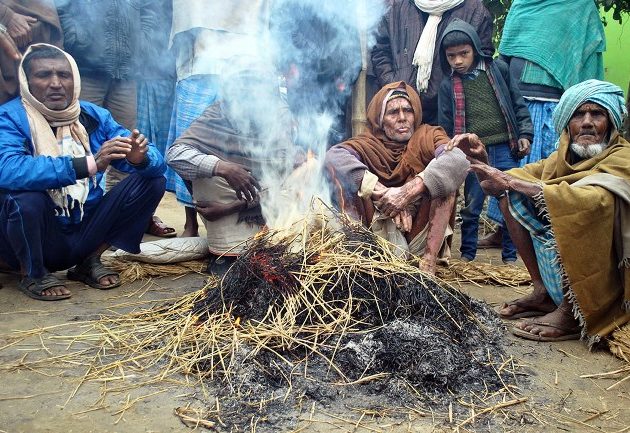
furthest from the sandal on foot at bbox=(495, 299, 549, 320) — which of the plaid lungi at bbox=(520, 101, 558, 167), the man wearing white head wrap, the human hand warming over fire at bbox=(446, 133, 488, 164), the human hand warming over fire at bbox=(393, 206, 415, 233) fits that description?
the man wearing white head wrap

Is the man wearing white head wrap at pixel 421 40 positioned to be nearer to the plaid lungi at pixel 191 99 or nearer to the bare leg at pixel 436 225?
the bare leg at pixel 436 225

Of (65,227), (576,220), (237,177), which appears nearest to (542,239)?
(576,220)

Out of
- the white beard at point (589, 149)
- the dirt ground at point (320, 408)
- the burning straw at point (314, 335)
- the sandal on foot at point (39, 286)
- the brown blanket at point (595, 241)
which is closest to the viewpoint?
the dirt ground at point (320, 408)

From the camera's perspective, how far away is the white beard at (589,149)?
3793 millimetres

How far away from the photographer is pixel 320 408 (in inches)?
109

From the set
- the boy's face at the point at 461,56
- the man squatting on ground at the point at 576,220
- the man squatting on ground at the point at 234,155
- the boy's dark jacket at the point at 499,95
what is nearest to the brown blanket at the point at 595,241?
the man squatting on ground at the point at 576,220

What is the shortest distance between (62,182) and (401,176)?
229 centimetres

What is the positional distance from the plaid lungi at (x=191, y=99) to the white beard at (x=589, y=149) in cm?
268

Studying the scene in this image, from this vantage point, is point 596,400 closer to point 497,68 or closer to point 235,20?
point 497,68

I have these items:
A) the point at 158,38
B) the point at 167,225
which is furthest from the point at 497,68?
the point at 167,225

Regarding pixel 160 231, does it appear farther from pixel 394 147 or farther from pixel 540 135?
pixel 540 135

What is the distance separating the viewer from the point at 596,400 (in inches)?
117

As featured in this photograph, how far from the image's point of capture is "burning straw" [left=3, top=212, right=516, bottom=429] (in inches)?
115

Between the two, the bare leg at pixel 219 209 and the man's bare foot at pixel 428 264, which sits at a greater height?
the bare leg at pixel 219 209
